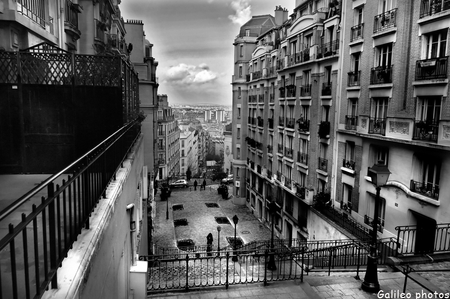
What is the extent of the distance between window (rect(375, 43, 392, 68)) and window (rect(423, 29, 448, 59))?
2064 millimetres

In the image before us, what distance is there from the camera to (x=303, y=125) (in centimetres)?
2464

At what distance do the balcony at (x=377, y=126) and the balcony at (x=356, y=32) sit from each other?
4794mm

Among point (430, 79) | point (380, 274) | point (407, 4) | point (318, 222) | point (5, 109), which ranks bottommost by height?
point (318, 222)

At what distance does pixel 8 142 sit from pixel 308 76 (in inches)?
830

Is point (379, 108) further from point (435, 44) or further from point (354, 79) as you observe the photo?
point (435, 44)

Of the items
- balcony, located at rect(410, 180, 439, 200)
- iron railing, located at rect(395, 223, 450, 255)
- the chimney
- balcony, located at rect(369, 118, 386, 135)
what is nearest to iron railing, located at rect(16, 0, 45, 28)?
iron railing, located at rect(395, 223, 450, 255)

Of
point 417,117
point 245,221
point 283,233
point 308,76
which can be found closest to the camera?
point 417,117

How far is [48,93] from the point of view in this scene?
804 cm

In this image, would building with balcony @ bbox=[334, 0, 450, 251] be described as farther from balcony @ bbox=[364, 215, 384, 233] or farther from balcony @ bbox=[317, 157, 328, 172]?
balcony @ bbox=[317, 157, 328, 172]

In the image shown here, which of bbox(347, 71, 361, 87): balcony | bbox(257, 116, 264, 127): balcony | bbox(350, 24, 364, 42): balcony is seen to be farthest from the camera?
bbox(257, 116, 264, 127): balcony

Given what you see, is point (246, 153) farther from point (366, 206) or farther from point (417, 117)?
point (417, 117)

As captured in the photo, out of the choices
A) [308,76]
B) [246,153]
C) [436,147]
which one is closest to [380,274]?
[436,147]

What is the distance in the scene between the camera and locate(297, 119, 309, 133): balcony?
24344mm

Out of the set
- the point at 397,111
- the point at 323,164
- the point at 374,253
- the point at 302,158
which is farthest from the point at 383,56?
the point at 374,253
